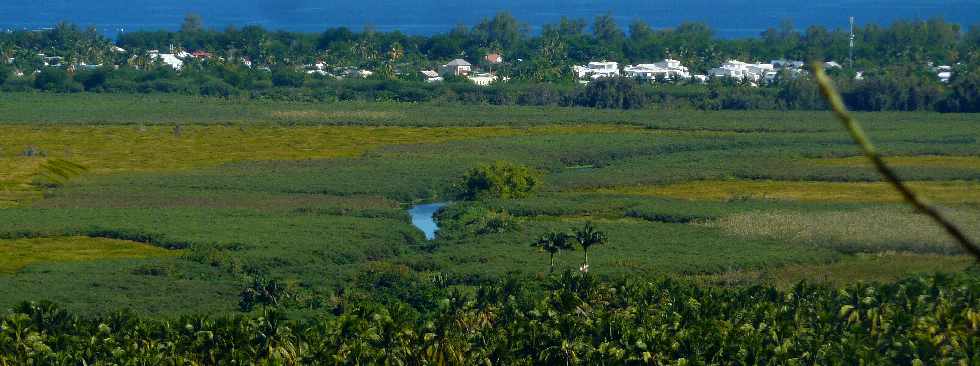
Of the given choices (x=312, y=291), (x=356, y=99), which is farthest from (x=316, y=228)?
(x=356, y=99)

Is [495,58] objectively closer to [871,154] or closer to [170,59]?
[170,59]

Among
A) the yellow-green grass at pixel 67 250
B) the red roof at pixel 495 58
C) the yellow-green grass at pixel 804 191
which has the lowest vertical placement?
the yellow-green grass at pixel 67 250

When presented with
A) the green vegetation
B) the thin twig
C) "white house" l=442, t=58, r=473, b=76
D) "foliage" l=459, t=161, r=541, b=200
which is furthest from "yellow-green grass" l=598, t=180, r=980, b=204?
"white house" l=442, t=58, r=473, b=76

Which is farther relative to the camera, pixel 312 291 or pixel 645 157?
pixel 645 157

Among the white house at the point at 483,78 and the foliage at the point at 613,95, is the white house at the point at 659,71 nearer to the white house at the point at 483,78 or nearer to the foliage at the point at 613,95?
the white house at the point at 483,78

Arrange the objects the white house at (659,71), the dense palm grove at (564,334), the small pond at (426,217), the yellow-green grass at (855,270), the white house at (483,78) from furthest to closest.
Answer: the white house at (659,71) → the white house at (483,78) → the small pond at (426,217) → the yellow-green grass at (855,270) → the dense palm grove at (564,334)

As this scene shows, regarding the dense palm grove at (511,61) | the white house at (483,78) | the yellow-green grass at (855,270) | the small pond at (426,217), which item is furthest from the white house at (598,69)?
the yellow-green grass at (855,270)

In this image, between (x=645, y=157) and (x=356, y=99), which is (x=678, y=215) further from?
(x=356, y=99)
